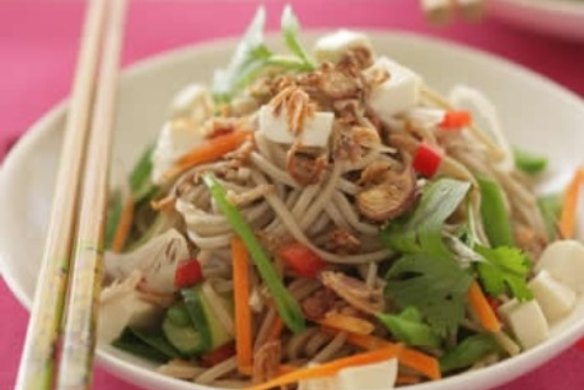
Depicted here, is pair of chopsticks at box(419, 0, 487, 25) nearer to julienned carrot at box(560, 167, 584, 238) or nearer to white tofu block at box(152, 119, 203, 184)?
julienned carrot at box(560, 167, 584, 238)

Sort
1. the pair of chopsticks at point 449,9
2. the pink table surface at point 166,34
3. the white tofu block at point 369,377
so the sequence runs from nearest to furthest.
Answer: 1. the white tofu block at point 369,377
2. the pair of chopsticks at point 449,9
3. the pink table surface at point 166,34

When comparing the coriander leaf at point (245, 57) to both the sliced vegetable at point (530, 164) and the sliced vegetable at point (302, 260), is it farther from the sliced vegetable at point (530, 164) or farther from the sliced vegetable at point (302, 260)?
the sliced vegetable at point (530, 164)

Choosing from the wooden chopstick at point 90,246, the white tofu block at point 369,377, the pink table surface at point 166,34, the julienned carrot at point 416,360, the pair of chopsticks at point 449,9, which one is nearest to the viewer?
the wooden chopstick at point 90,246

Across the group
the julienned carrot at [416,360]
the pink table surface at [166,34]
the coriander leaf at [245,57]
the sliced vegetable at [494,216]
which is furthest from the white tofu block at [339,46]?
the pink table surface at [166,34]

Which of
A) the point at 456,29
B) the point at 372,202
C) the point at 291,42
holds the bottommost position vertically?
the point at 456,29

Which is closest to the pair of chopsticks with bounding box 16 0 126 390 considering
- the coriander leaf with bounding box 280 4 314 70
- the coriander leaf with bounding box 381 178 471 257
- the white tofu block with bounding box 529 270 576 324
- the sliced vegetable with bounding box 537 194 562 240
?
the coriander leaf with bounding box 280 4 314 70

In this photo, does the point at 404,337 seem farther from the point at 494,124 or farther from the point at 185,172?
the point at 494,124

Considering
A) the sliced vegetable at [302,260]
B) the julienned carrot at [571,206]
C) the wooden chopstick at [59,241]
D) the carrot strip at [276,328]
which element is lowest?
the julienned carrot at [571,206]

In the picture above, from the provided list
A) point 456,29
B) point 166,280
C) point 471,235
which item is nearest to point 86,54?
point 166,280
